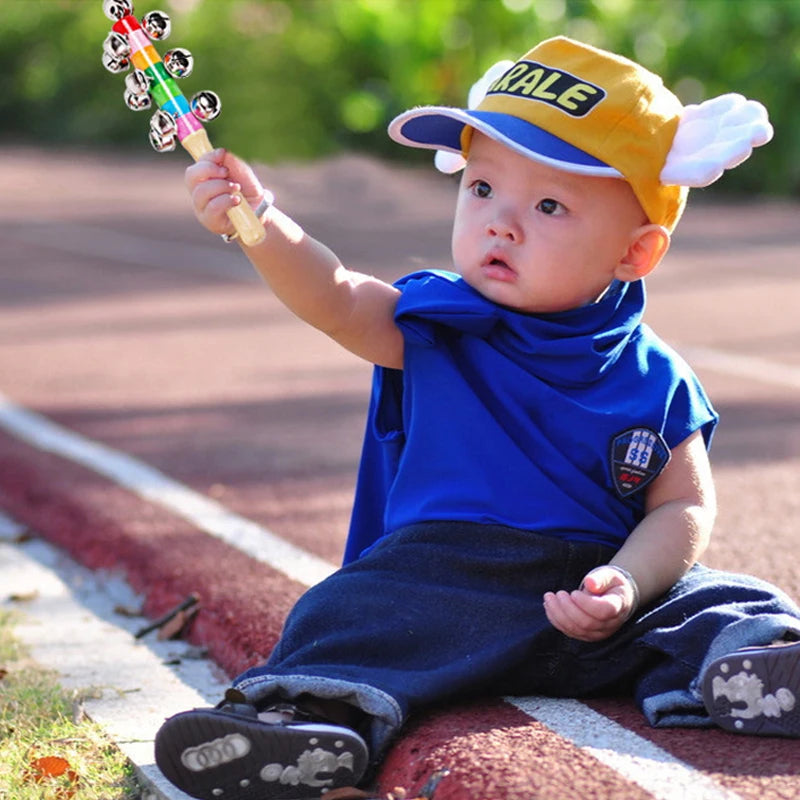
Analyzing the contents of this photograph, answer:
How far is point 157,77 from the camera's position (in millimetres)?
3051

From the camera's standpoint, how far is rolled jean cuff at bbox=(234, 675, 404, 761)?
3053 mm

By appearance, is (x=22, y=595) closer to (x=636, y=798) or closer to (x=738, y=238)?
(x=636, y=798)

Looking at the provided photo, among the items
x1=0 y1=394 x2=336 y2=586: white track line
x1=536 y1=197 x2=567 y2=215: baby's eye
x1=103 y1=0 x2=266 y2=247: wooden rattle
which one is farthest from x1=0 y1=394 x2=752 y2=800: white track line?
x1=103 y1=0 x2=266 y2=247: wooden rattle

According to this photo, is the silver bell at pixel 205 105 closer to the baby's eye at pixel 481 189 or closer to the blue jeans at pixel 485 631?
the baby's eye at pixel 481 189

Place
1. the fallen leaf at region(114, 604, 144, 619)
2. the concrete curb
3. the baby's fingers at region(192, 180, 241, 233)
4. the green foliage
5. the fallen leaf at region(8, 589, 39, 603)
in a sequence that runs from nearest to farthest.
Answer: the baby's fingers at region(192, 180, 241, 233) → the concrete curb → the fallen leaf at region(114, 604, 144, 619) → the fallen leaf at region(8, 589, 39, 603) → the green foliage

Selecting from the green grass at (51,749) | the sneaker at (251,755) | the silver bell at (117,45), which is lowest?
the green grass at (51,749)

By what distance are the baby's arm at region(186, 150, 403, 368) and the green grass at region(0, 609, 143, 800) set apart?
93 centimetres

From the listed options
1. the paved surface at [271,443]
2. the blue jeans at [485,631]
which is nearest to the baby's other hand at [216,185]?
the blue jeans at [485,631]

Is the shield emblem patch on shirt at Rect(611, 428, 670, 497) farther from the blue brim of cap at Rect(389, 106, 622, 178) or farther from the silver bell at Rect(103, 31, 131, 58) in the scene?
the silver bell at Rect(103, 31, 131, 58)

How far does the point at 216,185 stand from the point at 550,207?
2.23ft

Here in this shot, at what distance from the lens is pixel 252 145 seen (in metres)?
6.58

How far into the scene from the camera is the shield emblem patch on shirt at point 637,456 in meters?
3.32

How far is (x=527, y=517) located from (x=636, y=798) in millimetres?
726

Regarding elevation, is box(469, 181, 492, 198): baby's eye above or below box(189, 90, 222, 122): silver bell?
below
